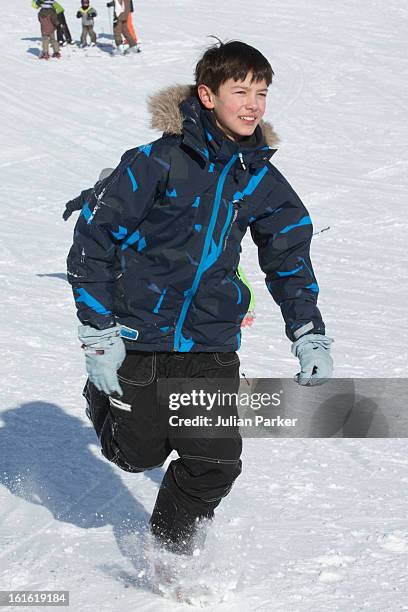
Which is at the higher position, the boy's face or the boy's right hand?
the boy's face

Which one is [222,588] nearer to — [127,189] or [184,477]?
[184,477]

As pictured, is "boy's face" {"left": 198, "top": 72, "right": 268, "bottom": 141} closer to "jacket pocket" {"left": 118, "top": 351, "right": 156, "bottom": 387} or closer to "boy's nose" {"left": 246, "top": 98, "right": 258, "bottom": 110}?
"boy's nose" {"left": 246, "top": 98, "right": 258, "bottom": 110}

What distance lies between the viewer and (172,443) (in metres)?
3.30

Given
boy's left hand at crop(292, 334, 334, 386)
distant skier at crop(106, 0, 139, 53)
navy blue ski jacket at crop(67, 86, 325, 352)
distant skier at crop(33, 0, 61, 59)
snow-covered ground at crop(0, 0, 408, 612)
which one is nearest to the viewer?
navy blue ski jacket at crop(67, 86, 325, 352)

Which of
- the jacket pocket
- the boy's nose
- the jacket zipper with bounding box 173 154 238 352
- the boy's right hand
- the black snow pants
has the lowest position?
the black snow pants

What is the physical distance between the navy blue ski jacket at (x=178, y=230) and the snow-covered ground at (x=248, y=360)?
887 mm

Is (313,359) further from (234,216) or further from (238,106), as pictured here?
(238,106)

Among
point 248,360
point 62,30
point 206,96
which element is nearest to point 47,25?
point 62,30

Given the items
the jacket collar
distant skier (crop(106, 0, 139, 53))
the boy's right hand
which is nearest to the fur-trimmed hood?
the jacket collar

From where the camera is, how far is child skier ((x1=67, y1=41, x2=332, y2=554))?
120 inches

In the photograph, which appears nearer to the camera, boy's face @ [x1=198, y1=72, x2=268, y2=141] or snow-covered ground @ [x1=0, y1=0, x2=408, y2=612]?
boy's face @ [x1=198, y1=72, x2=268, y2=141]

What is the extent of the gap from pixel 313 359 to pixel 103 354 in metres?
0.68

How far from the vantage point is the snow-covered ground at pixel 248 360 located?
353 cm

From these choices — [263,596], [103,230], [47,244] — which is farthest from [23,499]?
[47,244]
